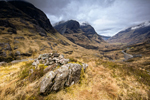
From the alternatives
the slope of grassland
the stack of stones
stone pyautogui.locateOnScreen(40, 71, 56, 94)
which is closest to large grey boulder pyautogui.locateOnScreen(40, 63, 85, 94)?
stone pyautogui.locateOnScreen(40, 71, 56, 94)

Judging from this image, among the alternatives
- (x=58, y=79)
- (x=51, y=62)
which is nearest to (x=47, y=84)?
(x=58, y=79)

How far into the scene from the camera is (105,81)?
600 cm

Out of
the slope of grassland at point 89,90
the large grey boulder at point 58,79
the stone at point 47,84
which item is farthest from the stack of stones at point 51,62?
the stone at point 47,84

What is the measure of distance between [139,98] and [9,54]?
74.4 m

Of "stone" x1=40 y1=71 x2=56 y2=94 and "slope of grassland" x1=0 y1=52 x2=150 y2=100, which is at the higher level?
"stone" x1=40 y1=71 x2=56 y2=94

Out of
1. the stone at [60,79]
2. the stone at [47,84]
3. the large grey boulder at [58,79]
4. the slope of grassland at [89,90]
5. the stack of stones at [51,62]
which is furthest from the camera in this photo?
the stack of stones at [51,62]

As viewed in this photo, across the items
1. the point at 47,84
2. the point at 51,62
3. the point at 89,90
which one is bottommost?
the point at 89,90

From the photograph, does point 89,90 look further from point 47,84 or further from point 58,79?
point 47,84

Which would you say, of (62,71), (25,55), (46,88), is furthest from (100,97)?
(25,55)

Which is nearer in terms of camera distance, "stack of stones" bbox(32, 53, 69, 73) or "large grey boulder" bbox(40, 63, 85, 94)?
"large grey boulder" bbox(40, 63, 85, 94)

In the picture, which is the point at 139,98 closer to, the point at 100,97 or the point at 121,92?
the point at 121,92

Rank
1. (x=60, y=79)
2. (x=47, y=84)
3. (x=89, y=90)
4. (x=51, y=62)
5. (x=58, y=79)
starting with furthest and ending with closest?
1. (x=51, y=62)
2. (x=89, y=90)
3. (x=60, y=79)
4. (x=58, y=79)
5. (x=47, y=84)

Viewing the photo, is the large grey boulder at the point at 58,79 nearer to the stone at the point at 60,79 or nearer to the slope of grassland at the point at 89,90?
the stone at the point at 60,79

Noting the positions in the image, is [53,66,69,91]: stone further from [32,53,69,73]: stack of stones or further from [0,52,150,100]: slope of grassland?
[32,53,69,73]: stack of stones
